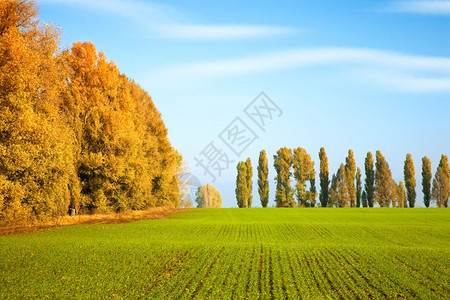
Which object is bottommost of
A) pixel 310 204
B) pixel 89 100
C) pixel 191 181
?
pixel 310 204

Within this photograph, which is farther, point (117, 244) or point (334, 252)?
point (117, 244)

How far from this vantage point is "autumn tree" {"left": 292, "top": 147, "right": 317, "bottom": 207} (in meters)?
92.3

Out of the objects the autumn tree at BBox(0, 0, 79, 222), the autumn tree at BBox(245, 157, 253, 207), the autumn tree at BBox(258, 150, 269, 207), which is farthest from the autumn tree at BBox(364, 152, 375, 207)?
the autumn tree at BBox(0, 0, 79, 222)

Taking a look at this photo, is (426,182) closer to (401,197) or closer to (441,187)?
(441,187)

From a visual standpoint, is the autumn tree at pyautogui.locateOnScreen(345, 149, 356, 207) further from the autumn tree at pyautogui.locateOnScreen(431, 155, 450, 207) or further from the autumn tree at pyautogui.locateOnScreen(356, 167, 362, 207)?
the autumn tree at pyautogui.locateOnScreen(431, 155, 450, 207)

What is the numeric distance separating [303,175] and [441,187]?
36.7m

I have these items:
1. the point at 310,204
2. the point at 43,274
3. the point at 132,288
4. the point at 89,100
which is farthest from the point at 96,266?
the point at 310,204

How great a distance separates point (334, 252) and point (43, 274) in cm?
1706

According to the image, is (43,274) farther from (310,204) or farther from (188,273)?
(310,204)

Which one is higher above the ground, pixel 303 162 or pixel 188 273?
pixel 303 162

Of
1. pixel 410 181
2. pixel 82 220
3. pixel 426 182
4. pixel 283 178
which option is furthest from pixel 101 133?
pixel 426 182

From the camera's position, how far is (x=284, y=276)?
1683 centimetres

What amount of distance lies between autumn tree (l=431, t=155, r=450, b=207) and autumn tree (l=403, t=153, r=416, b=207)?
5.12 meters

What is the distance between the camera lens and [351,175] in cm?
9756
